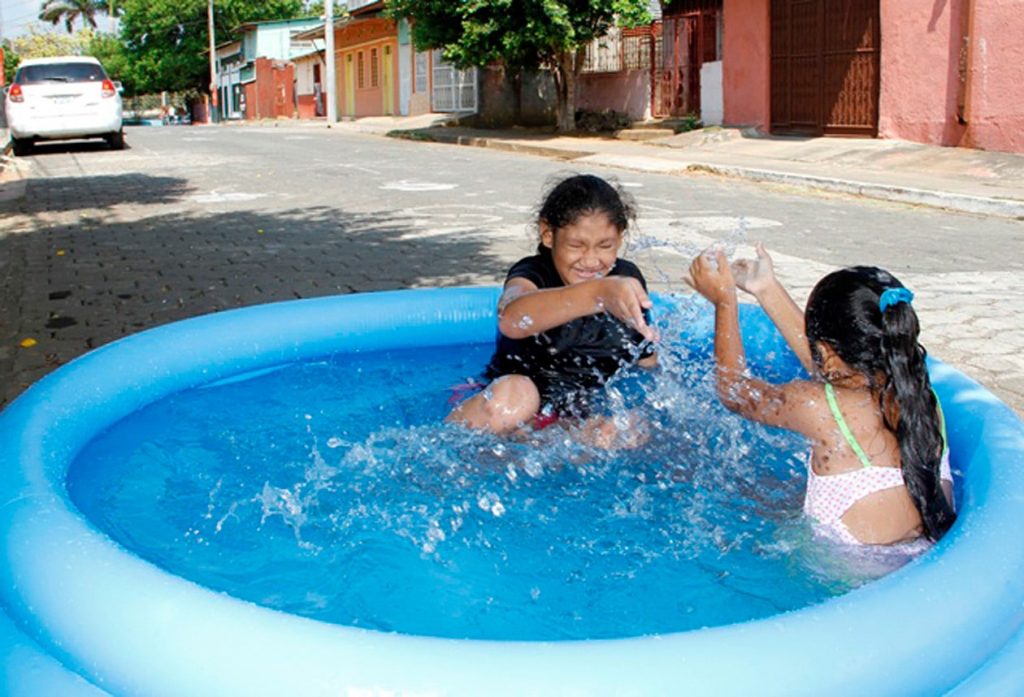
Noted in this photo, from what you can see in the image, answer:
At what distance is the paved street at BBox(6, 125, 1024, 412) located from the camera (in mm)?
5617

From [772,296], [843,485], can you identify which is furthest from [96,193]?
[843,485]

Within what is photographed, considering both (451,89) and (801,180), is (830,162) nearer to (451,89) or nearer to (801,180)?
(801,180)

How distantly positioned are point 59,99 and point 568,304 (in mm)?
17354

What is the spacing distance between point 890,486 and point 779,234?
6428mm

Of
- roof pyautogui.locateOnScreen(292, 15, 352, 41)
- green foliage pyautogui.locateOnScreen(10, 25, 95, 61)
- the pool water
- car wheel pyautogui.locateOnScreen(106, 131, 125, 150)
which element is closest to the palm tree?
green foliage pyautogui.locateOnScreen(10, 25, 95, 61)

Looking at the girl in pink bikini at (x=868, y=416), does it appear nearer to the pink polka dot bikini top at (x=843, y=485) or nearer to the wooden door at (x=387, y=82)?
the pink polka dot bikini top at (x=843, y=485)

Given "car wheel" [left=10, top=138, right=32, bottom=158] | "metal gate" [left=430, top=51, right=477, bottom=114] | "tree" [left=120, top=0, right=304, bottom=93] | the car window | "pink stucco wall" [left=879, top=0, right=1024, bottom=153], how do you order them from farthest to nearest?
1. "tree" [left=120, top=0, right=304, bottom=93]
2. "metal gate" [left=430, top=51, right=477, bottom=114]
3. "car wheel" [left=10, top=138, right=32, bottom=158]
4. the car window
5. "pink stucco wall" [left=879, top=0, right=1024, bottom=153]

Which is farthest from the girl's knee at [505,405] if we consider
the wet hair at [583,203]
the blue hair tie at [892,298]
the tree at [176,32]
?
the tree at [176,32]

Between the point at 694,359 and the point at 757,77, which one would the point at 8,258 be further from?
the point at 757,77

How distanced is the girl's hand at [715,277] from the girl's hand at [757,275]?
0.08m

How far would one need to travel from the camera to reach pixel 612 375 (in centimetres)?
382

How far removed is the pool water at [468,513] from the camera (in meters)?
2.65

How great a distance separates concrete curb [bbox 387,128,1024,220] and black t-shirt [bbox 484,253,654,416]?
7.95 m

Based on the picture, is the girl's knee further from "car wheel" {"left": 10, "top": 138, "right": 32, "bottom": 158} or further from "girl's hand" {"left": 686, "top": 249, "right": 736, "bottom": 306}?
"car wheel" {"left": 10, "top": 138, "right": 32, "bottom": 158}
